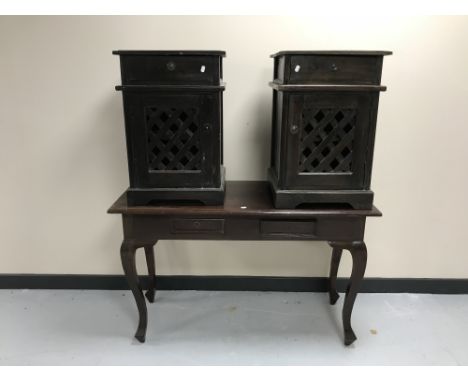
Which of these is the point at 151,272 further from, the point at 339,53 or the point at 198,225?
the point at 339,53

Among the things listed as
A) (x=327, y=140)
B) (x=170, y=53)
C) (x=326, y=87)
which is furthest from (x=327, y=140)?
(x=170, y=53)

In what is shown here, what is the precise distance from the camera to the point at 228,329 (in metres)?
1.60

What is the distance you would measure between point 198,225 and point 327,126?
64 centimetres

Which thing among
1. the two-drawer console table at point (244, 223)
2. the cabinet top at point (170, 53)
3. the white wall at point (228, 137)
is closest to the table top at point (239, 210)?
the two-drawer console table at point (244, 223)

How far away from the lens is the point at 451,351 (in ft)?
4.83

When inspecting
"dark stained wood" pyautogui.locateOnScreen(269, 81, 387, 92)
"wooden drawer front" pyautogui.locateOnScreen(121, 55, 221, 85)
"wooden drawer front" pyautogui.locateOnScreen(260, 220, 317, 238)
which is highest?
"wooden drawer front" pyautogui.locateOnScreen(121, 55, 221, 85)

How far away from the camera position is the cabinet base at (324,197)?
129 cm

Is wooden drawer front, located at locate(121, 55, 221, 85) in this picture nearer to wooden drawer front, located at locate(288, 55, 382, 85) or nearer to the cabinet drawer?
the cabinet drawer

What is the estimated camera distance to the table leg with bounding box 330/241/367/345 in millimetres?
1354

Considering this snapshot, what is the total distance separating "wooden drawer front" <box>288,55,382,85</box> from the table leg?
0.64 m

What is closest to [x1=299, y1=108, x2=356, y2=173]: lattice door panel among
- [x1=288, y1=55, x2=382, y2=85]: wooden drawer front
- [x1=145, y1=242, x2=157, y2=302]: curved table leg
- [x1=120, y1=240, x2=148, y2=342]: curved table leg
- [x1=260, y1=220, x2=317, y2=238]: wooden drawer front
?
[x1=288, y1=55, x2=382, y2=85]: wooden drawer front

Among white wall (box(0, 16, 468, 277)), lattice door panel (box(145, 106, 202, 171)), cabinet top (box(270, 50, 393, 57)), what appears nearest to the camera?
cabinet top (box(270, 50, 393, 57))

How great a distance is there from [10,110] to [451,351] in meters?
2.38

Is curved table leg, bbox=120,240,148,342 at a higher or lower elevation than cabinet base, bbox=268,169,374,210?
lower
